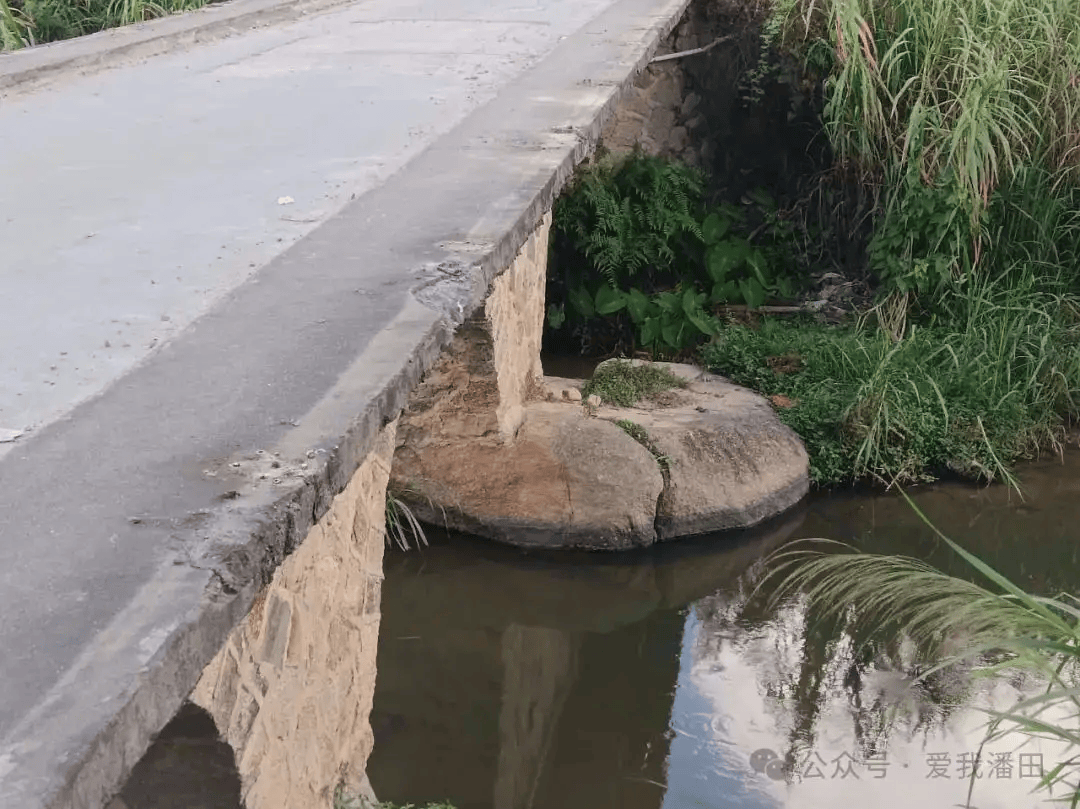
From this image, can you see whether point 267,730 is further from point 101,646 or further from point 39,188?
point 39,188

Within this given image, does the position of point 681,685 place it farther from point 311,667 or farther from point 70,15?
point 70,15

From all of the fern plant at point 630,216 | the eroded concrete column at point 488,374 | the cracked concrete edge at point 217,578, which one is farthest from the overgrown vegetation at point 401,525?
the cracked concrete edge at point 217,578

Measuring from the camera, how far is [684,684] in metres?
3.77

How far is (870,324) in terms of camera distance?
5793 mm

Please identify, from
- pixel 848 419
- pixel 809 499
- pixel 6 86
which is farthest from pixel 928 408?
pixel 6 86

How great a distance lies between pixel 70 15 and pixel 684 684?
185 inches

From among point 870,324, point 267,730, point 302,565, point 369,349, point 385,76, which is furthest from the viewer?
point 870,324

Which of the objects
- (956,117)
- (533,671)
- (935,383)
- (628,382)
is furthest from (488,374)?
(956,117)

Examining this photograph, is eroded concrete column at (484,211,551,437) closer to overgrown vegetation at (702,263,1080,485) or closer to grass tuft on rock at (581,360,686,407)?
grass tuft on rock at (581,360,686,407)

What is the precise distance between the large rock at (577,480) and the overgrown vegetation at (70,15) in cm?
276

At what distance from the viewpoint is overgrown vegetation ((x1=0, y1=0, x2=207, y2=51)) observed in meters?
5.83

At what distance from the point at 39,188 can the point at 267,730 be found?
48.2 inches

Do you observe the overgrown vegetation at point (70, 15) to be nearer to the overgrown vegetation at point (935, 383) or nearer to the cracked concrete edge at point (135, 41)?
the cracked concrete edge at point (135, 41)

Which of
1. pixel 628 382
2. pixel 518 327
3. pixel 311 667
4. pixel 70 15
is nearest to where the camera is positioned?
pixel 311 667
